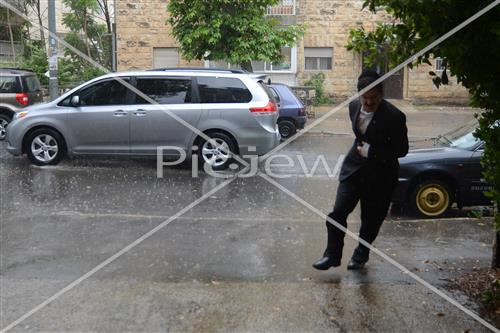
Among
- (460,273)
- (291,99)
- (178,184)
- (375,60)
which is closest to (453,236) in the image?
(460,273)

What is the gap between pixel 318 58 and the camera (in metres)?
26.6

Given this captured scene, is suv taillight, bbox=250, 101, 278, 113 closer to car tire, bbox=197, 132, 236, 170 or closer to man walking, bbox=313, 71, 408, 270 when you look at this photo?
car tire, bbox=197, 132, 236, 170

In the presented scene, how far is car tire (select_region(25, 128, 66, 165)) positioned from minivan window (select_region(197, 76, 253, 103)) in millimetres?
2733

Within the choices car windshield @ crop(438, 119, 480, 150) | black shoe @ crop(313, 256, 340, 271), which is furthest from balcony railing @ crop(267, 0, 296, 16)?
black shoe @ crop(313, 256, 340, 271)

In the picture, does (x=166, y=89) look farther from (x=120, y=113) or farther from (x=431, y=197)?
(x=431, y=197)

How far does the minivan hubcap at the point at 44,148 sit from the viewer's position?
11453mm

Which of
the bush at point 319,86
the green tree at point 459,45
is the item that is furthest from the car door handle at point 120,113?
the bush at point 319,86

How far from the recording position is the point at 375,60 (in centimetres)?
491

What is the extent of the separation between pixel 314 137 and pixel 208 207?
9.47 meters

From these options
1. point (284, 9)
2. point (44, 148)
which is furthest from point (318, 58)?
point (44, 148)

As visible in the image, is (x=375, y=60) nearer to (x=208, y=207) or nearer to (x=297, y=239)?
(x=297, y=239)

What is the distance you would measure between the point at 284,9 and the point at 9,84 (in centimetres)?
1382

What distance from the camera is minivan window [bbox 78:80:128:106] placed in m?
11.3

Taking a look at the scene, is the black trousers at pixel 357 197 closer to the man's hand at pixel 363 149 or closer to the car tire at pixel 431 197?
the man's hand at pixel 363 149
